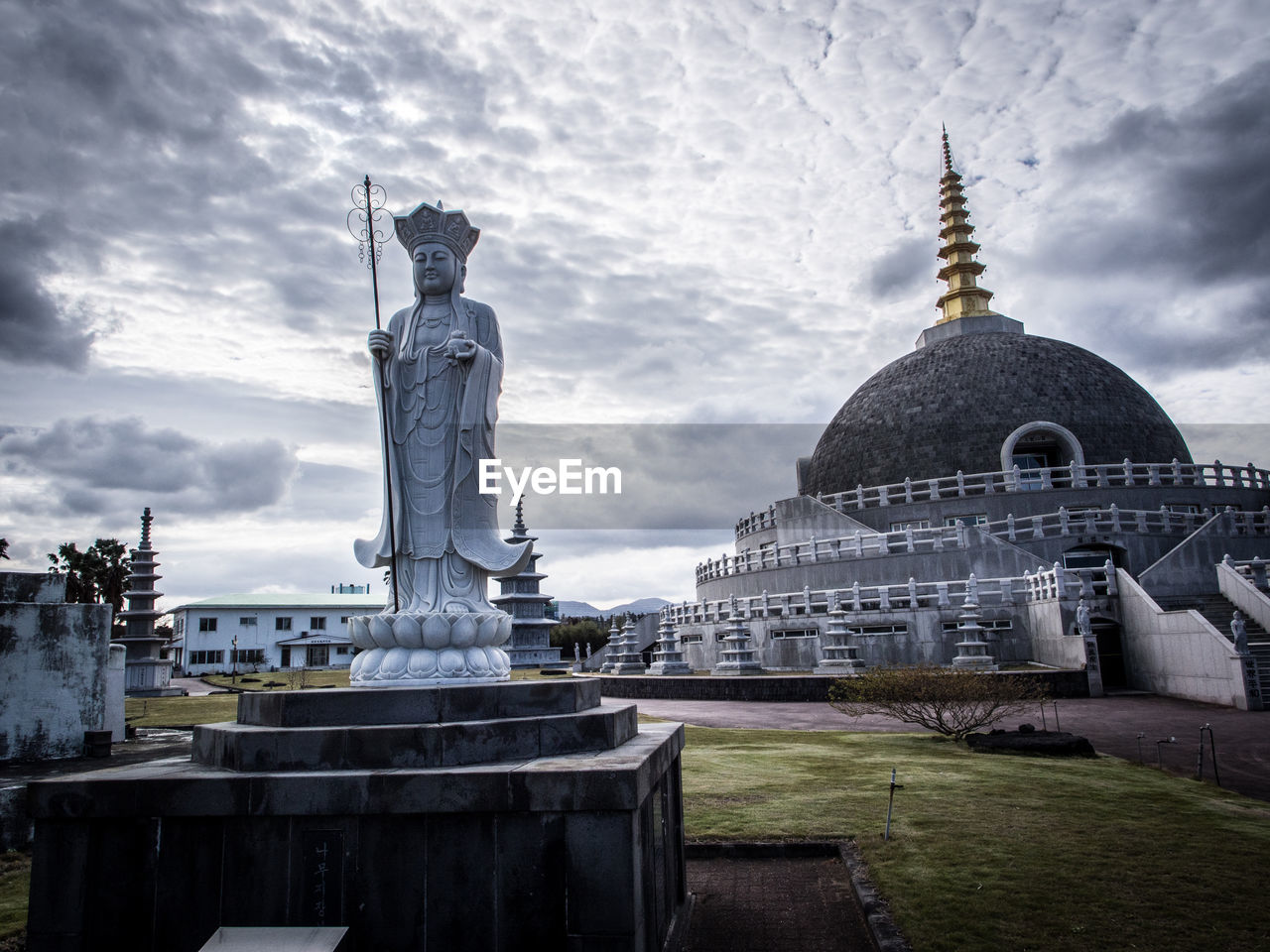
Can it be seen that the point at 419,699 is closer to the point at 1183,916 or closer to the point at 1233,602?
the point at 1183,916

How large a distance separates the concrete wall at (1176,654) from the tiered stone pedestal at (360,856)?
15666mm

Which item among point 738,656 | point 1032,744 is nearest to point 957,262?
point 738,656

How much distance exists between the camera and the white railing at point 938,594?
2027 centimetres

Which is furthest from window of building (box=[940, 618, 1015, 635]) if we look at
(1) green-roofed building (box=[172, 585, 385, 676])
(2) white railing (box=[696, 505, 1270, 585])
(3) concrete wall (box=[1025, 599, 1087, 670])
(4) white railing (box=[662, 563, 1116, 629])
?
(1) green-roofed building (box=[172, 585, 385, 676])

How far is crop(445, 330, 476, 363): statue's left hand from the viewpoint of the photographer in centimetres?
691

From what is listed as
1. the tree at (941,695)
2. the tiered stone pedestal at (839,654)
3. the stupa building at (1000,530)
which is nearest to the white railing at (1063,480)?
the stupa building at (1000,530)

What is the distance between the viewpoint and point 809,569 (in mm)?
26891

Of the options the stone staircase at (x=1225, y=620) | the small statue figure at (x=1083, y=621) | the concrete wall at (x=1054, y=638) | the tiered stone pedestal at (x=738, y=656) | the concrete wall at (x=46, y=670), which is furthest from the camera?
the tiered stone pedestal at (x=738, y=656)

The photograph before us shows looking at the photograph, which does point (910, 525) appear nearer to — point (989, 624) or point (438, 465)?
point (989, 624)

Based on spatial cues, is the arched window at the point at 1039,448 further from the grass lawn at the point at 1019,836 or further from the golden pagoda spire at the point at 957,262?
the grass lawn at the point at 1019,836

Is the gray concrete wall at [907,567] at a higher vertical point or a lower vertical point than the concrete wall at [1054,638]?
higher

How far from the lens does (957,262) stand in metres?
40.6

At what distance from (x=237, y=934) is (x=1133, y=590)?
20.6 m

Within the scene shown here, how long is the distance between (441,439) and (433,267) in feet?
4.80
